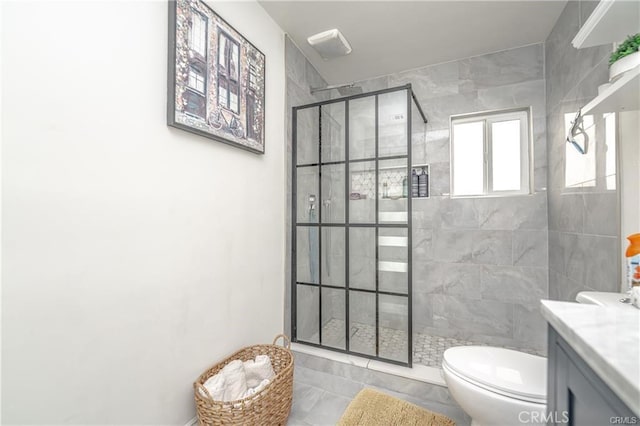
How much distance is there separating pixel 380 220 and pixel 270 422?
130 cm

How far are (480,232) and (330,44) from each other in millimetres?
2006

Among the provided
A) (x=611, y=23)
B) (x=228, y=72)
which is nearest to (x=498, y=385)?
(x=611, y=23)

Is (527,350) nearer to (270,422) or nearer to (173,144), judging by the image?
(270,422)

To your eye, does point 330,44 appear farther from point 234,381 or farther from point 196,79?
point 234,381

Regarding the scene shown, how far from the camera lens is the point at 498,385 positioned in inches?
40.6

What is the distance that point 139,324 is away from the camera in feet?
3.50

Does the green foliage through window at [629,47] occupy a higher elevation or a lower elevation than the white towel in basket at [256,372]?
higher

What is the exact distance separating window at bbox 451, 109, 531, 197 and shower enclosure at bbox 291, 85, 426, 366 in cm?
63

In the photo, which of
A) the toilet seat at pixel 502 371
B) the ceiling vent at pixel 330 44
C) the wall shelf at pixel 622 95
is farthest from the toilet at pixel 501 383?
the ceiling vent at pixel 330 44

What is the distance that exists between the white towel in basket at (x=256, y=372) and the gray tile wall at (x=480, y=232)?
61.8 inches

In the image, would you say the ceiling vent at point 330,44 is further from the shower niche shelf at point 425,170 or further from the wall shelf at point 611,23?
the wall shelf at point 611,23

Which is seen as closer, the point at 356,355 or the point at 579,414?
the point at 579,414

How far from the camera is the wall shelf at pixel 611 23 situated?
0.92m

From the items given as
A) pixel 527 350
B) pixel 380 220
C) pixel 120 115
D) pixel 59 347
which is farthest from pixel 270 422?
pixel 527 350
